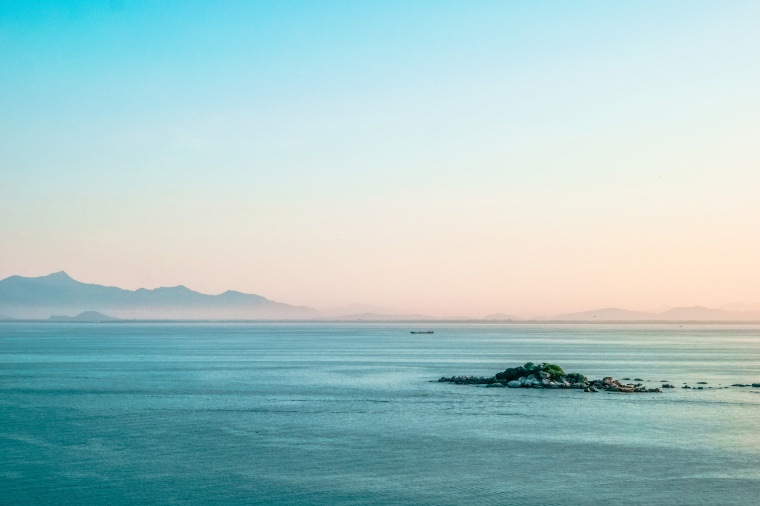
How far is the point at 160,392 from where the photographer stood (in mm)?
54375

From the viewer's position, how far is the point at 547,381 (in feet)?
192

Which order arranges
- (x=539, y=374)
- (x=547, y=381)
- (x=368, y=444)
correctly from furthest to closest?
(x=539, y=374) → (x=547, y=381) → (x=368, y=444)

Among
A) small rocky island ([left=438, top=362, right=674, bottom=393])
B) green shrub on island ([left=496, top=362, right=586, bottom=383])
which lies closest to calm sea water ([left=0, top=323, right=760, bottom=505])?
small rocky island ([left=438, top=362, right=674, bottom=393])

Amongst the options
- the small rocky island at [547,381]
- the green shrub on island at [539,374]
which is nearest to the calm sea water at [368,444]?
the small rocky island at [547,381]

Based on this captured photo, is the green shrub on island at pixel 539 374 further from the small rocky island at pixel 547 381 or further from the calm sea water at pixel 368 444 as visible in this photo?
the calm sea water at pixel 368 444

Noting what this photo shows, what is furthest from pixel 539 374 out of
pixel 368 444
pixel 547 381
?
pixel 368 444

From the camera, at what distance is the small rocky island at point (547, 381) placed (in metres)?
56.0

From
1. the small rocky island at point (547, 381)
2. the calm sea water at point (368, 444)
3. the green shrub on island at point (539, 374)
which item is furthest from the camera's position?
the green shrub on island at point (539, 374)

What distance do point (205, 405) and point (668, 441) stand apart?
26649 millimetres

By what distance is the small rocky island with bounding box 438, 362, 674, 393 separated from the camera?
56.0 meters

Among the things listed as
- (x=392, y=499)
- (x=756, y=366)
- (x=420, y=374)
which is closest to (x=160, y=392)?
(x=420, y=374)

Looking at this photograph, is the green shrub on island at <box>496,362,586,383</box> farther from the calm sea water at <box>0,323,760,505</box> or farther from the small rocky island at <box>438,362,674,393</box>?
the calm sea water at <box>0,323,760,505</box>

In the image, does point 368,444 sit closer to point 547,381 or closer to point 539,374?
point 547,381

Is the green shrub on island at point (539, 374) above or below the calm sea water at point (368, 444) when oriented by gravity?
above
